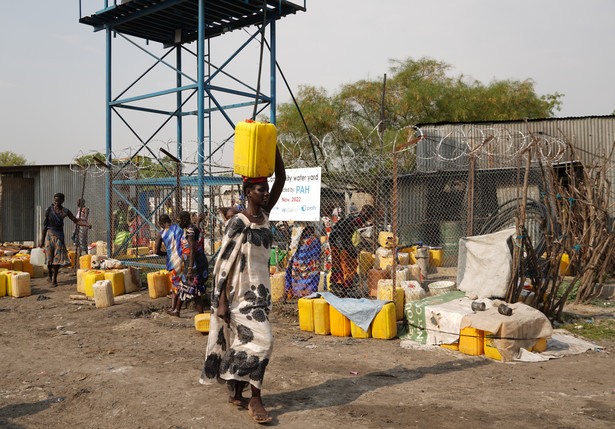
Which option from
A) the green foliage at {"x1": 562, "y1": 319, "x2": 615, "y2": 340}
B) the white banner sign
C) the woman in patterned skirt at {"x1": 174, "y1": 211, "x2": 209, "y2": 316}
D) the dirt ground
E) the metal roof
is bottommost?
the dirt ground

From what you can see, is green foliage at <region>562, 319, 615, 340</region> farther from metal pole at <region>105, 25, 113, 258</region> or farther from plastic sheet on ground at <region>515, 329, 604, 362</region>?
metal pole at <region>105, 25, 113, 258</region>

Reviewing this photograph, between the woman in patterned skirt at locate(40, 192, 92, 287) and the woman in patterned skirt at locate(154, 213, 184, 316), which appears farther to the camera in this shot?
the woman in patterned skirt at locate(40, 192, 92, 287)

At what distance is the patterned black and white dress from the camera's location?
3.98 meters

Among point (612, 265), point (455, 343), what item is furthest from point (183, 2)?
point (612, 265)

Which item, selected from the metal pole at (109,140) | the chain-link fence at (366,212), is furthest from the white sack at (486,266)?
the metal pole at (109,140)

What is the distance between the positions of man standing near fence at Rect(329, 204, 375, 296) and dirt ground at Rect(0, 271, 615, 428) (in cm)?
156

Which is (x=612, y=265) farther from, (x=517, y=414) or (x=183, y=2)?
(x=183, y=2)

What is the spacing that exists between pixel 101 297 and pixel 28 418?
455cm

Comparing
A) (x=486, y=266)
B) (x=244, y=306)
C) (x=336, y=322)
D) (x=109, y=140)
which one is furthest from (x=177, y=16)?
(x=244, y=306)

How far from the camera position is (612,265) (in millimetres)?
10844

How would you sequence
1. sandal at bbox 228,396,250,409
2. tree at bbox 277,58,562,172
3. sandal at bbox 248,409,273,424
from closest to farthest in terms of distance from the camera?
1. sandal at bbox 248,409,273,424
2. sandal at bbox 228,396,250,409
3. tree at bbox 277,58,562,172

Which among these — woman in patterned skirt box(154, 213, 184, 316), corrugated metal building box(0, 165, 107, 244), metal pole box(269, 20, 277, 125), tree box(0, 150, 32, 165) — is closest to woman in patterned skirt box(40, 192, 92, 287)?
woman in patterned skirt box(154, 213, 184, 316)

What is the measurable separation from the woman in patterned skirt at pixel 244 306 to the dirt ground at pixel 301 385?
32cm

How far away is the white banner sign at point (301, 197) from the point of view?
800 cm
